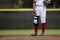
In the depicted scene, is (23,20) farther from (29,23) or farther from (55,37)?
(55,37)

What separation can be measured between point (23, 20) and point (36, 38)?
94.6 inches

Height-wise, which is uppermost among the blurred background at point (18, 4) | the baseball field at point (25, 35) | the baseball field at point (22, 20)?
the blurred background at point (18, 4)

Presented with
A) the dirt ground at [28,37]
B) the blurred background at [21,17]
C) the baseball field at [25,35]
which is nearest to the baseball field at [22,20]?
the blurred background at [21,17]

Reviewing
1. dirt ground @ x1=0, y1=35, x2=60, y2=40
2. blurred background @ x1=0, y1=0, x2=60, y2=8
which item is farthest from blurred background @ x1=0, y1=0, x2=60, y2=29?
dirt ground @ x1=0, y1=35, x2=60, y2=40

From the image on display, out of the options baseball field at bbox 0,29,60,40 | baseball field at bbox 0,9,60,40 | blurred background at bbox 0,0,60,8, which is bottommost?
baseball field at bbox 0,29,60,40

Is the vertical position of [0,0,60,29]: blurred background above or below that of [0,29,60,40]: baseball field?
above

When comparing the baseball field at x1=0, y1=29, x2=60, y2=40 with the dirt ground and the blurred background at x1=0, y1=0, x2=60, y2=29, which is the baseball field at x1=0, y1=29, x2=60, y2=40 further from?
the blurred background at x1=0, y1=0, x2=60, y2=29

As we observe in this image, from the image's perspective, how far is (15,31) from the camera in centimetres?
1142

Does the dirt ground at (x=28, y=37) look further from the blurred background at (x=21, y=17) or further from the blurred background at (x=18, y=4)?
the blurred background at (x=18, y=4)

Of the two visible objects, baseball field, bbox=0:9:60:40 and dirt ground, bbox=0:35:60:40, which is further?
baseball field, bbox=0:9:60:40

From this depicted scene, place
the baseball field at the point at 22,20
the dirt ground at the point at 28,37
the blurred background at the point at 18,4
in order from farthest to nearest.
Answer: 1. the blurred background at the point at 18,4
2. the baseball field at the point at 22,20
3. the dirt ground at the point at 28,37

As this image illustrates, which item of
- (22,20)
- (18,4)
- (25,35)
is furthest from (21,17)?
(25,35)

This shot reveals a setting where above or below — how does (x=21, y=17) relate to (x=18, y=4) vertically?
below

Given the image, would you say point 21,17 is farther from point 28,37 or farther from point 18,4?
point 28,37
